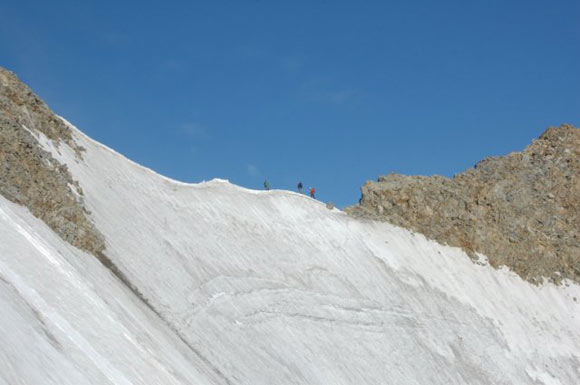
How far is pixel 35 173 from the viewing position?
2094cm

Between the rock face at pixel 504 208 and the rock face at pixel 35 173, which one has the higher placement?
the rock face at pixel 504 208

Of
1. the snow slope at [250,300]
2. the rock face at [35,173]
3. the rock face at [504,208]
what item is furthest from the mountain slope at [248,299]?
the rock face at [504,208]

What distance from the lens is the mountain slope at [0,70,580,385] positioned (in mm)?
14906

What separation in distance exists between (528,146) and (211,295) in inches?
1222

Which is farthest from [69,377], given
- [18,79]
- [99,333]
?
[18,79]

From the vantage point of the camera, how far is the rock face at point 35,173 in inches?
768

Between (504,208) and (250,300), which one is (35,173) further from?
(504,208)

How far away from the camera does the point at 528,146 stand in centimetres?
4825

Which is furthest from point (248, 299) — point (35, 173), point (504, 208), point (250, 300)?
point (504, 208)

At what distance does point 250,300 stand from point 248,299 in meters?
0.08

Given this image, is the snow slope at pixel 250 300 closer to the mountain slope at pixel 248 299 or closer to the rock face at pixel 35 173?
the mountain slope at pixel 248 299

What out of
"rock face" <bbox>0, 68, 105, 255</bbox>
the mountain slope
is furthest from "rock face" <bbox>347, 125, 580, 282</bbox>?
"rock face" <bbox>0, 68, 105, 255</bbox>

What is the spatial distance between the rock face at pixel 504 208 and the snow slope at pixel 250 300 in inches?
44.6

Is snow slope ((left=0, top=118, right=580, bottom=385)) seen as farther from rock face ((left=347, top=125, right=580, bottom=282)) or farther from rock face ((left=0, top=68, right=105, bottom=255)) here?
rock face ((left=347, top=125, right=580, bottom=282))
